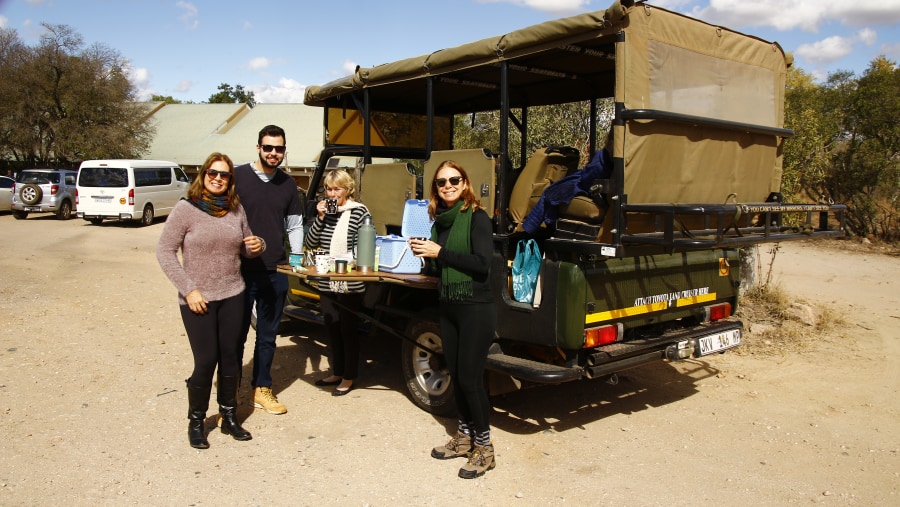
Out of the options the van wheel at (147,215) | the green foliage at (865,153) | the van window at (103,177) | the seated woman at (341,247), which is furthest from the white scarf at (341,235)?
the van wheel at (147,215)

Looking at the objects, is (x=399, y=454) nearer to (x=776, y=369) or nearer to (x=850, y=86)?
(x=776, y=369)

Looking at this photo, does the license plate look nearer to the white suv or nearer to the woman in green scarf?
the woman in green scarf

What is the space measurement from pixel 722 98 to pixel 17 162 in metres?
35.2

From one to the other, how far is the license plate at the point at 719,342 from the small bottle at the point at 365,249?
2.39m

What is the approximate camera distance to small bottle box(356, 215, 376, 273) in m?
5.05

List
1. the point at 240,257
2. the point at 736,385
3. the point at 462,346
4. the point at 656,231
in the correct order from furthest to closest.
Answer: the point at 736,385 → the point at 240,257 → the point at 656,231 → the point at 462,346

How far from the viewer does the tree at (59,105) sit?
99.0 ft

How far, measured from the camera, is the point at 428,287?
15.7 feet

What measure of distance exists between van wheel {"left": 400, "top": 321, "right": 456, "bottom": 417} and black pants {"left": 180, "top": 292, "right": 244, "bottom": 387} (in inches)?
53.6

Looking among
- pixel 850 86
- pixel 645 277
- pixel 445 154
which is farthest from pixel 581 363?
pixel 850 86

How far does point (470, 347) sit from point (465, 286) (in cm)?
36

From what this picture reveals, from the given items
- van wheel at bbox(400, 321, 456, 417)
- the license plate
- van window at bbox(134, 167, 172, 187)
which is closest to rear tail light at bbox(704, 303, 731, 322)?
the license plate

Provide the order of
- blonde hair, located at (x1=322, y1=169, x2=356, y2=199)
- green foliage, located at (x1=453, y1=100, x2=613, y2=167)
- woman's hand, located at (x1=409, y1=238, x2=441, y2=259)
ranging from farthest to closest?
green foliage, located at (x1=453, y1=100, x2=613, y2=167) < blonde hair, located at (x1=322, y1=169, x2=356, y2=199) < woman's hand, located at (x1=409, y1=238, x2=441, y2=259)

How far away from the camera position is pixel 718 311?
5.48m
